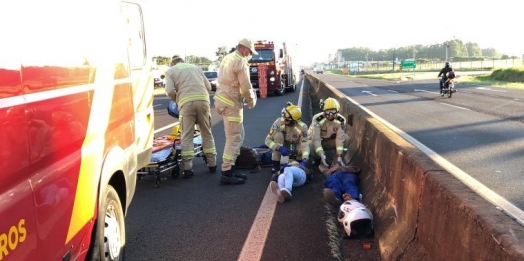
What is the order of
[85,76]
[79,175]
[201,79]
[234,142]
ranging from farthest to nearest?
[201,79] → [234,142] → [85,76] → [79,175]

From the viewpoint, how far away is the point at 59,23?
2.58 metres

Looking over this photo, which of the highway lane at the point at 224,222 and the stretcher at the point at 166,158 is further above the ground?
the stretcher at the point at 166,158

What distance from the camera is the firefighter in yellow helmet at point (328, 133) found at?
704 cm

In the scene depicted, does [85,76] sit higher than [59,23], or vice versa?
[59,23]

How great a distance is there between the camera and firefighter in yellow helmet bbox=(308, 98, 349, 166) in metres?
7.04

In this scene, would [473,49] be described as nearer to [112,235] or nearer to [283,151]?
[283,151]

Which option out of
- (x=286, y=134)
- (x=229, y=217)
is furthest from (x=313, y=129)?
(x=229, y=217)

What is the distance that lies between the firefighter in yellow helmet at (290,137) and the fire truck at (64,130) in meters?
3.26

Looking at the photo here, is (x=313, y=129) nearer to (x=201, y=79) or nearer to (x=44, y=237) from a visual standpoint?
(x=201, y=79)

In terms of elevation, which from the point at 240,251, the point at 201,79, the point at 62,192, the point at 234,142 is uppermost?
the point at 201,79

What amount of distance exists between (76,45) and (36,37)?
0.55 meters

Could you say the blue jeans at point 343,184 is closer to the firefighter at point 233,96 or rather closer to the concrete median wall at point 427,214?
the concrete median wall at point 427,214

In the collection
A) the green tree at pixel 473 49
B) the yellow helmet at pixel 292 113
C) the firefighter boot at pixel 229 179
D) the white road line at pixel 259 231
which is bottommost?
Result: the white road line at pixel 259 231

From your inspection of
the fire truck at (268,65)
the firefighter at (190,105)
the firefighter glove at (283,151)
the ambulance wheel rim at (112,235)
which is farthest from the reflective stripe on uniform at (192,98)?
the fire truck at (268,65)
